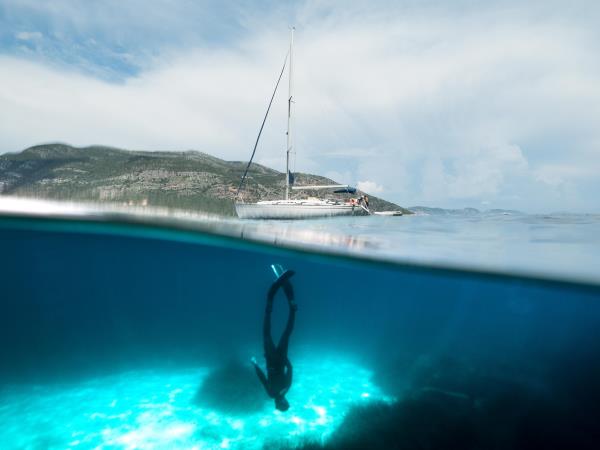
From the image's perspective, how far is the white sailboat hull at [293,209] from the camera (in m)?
23.5

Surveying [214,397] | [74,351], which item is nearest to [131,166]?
[74,351]

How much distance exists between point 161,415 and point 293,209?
16.3m

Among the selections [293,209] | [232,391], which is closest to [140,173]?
[293,209]

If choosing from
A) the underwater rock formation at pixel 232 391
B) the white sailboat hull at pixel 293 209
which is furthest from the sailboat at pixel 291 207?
the underwater rock formation at pixel 232 391

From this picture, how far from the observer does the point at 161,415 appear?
11562mm

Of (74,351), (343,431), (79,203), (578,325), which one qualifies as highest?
(79,203)

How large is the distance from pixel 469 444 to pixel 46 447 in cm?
1309

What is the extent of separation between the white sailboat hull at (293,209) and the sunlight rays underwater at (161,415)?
1135 centimetres

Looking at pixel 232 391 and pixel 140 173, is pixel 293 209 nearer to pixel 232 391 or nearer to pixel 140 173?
pixel 232 391

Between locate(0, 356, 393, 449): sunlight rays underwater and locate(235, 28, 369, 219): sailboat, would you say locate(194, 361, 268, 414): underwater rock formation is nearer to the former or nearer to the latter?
locate(0, 356, 393, 449): sunlight rays underwater

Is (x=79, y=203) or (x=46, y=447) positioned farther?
(x=79, y=203)

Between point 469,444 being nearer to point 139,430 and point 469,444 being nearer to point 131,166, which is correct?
point 139,430

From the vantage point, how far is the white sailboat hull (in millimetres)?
23516

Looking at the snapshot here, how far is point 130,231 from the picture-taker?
48.8 ft
